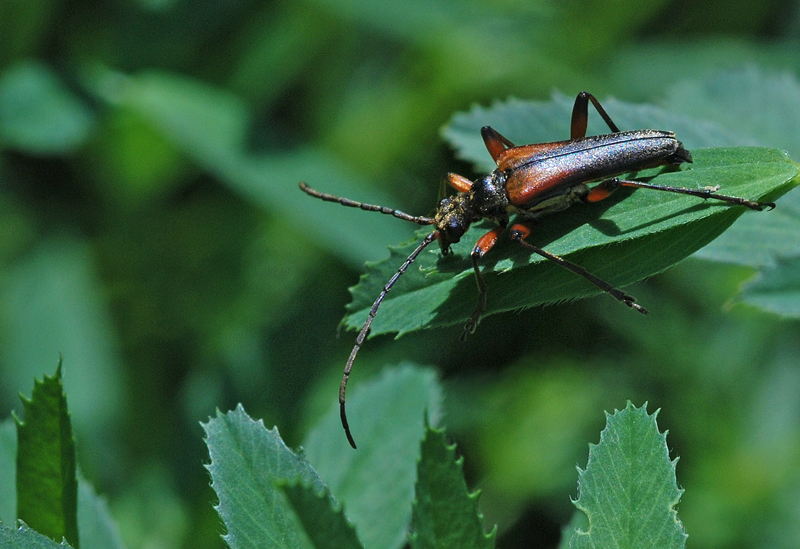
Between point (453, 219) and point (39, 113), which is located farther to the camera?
point (39, 113)

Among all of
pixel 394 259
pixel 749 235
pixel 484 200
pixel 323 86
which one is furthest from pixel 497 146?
pixel 323 86

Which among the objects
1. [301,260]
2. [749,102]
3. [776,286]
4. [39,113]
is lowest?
[776,286]

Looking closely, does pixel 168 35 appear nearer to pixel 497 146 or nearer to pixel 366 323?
pixel 497 146

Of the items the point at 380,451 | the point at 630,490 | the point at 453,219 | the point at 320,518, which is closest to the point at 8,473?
the point at 380,451

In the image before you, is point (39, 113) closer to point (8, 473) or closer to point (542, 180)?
point (8, 473)

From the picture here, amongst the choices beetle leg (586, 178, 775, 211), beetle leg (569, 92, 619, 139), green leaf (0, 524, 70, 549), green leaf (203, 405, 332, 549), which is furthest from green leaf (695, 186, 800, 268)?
green leaf (0, 524, 70, 549)

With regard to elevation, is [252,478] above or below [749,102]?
below

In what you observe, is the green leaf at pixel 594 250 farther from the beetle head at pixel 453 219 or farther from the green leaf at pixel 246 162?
the green leaf at pixel 246 162
